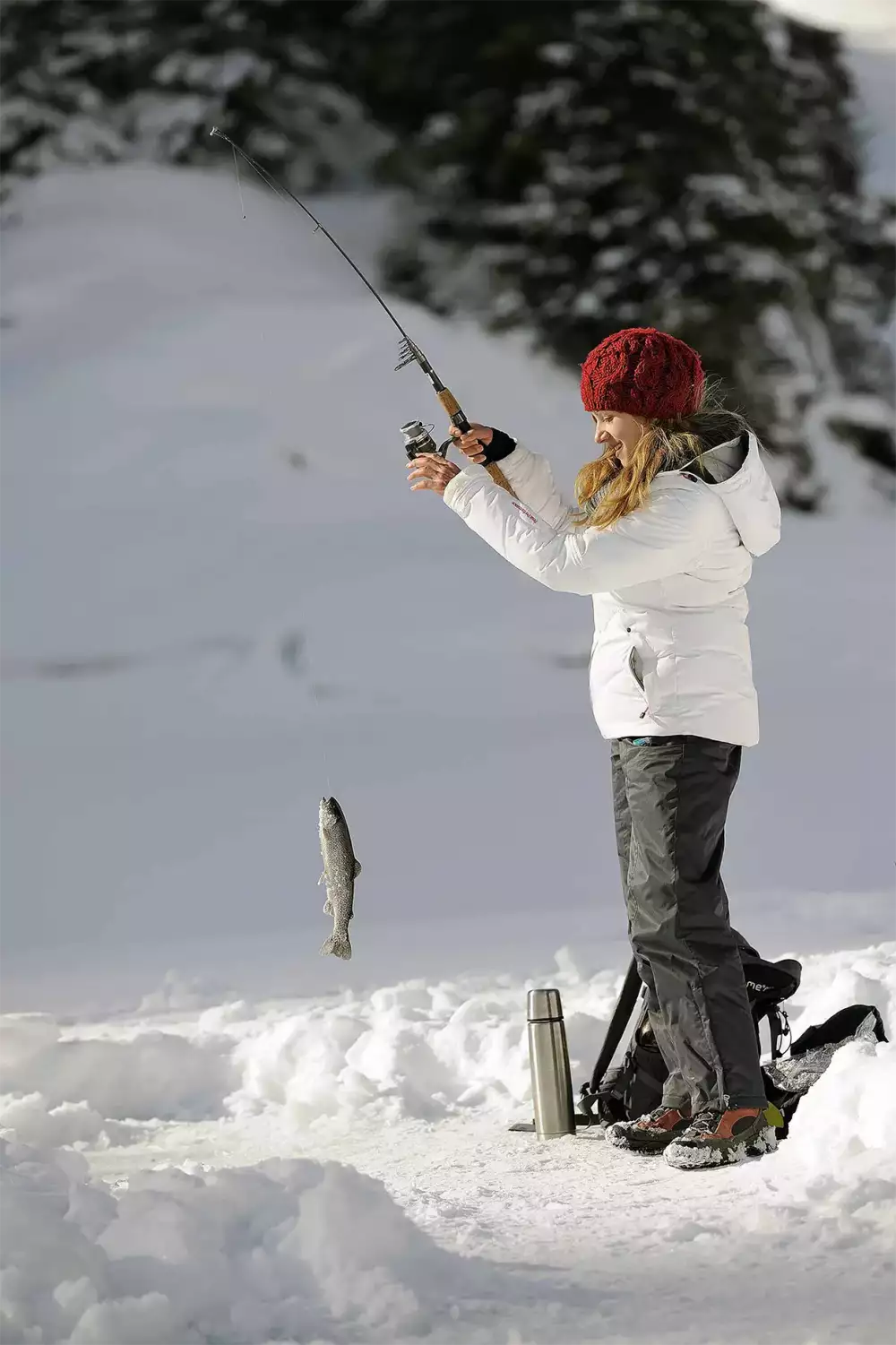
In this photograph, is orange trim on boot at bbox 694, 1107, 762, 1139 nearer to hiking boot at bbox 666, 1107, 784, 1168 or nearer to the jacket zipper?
hiking boot at bbox 666, 1107, 784, 1168

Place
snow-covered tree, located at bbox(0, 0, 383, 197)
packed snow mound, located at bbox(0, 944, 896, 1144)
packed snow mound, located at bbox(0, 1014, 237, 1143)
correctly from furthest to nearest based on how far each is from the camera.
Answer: snow-covered tree, located at bbox(0, 0, 383, 197), packed snow mound, located at bbox(0, 1014, 237, 1143), packed snow mound, located at bbox(0, 944, 896, 1144)

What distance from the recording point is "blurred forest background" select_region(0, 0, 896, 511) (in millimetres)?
13922

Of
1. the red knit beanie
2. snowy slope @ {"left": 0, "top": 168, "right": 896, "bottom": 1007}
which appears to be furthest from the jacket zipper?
snowy slope @ {"left": 0, "top": 168, "right": 896, "bottom": 1007}

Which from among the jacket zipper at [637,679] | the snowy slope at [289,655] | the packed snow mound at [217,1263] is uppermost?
the jacket zipper at [637,679]

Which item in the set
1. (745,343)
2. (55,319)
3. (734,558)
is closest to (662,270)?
(745,343)

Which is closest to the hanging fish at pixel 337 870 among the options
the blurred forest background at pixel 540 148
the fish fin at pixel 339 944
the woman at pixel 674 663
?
the fish fin at pixel 339 944

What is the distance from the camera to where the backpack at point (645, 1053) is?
2861mm

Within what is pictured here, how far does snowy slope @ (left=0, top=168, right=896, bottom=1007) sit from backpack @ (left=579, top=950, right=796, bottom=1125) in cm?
181

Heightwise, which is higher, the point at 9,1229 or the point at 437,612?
the point at 9,1229

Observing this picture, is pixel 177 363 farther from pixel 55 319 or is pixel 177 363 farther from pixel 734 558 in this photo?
pixel 734 558

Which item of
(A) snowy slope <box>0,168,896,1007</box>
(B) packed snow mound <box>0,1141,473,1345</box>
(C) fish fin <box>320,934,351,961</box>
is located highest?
(B) packed snow mound <box>0,1141,473,1345</box>

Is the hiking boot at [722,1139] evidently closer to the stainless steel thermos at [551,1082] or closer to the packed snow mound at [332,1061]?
the stainless steel thermos at [551,1082]

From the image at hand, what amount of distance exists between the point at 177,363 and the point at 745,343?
525 centimetres

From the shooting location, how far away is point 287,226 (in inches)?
559
